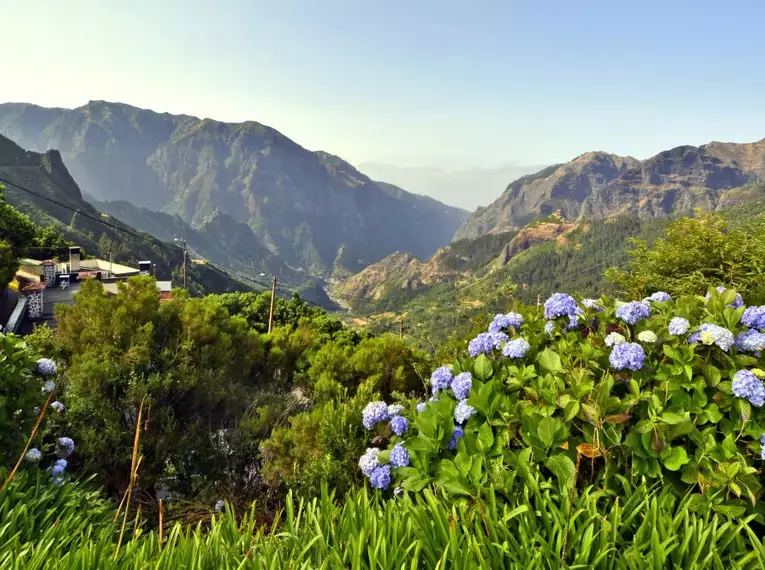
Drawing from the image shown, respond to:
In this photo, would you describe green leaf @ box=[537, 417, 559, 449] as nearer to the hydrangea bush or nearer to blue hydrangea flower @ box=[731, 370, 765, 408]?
the hydrangea bush

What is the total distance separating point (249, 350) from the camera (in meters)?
9.48

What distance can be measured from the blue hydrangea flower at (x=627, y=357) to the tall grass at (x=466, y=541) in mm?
680

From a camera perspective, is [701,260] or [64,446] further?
[701,260]

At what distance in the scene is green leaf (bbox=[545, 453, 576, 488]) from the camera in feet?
8.40

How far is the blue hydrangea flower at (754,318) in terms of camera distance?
2.88m

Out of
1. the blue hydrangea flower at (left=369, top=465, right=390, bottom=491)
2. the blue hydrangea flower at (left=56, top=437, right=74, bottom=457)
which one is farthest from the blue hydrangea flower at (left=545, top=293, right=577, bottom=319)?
the blue hydrangea flower at (left=56, top=437, right=74, bottom=457)

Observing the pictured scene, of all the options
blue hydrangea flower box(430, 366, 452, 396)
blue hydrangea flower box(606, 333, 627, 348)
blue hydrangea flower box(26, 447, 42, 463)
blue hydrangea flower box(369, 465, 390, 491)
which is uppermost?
blue hydrangea flower box(606, 333, 627, 348)

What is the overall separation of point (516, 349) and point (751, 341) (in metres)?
1.36

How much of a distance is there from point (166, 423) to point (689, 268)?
11929 millimetres

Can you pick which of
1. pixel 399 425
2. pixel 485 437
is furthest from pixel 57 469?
pixel 485 437

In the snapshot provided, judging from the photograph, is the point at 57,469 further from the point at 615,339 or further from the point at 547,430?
the point at 615,339

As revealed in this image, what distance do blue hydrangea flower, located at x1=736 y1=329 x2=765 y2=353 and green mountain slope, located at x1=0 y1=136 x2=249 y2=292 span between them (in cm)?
11114

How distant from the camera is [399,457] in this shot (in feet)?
9.90

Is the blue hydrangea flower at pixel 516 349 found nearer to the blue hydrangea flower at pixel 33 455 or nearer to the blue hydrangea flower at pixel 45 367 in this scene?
the blue hydrangea flower at pixel 33 455
